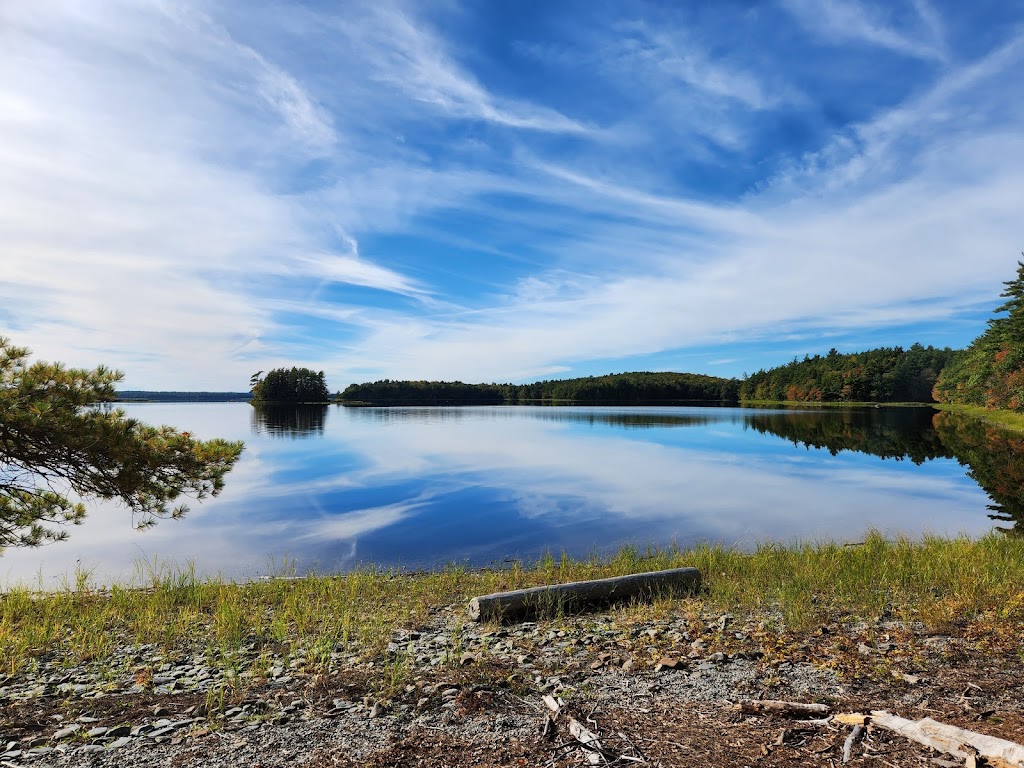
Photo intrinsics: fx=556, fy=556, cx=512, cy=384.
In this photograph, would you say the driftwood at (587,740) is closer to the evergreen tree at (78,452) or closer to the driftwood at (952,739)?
the driftwood at (952,739)

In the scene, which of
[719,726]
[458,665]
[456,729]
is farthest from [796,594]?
[456,729]

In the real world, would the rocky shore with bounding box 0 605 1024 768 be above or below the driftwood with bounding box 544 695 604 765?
below

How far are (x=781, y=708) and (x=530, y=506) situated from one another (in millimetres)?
19563

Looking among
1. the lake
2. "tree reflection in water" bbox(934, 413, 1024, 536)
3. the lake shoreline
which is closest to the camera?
the lake shoreline

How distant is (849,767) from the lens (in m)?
5.06

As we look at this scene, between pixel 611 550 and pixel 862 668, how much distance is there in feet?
37.4

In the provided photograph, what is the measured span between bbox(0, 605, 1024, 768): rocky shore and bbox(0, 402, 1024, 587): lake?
8957mm

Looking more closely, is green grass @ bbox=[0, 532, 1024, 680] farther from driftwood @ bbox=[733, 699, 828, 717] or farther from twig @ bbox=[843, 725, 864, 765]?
twig @ bbox=[843, 725, 864, 765]

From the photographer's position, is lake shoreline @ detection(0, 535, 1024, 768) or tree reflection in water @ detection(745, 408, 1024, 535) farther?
tree reflection in water @ detection(745, 408, 1024, 535)

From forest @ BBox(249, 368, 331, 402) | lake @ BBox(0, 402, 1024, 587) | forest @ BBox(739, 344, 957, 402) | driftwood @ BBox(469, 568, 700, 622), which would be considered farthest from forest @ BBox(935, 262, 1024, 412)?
forest @ BBox(249, 368, 331, 402)

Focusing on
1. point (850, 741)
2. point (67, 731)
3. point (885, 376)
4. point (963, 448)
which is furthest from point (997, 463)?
point (885, 376)

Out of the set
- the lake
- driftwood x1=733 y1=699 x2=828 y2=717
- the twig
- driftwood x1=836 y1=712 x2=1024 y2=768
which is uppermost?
driftwood x1=836 y1=712 x2=1024 y2=768

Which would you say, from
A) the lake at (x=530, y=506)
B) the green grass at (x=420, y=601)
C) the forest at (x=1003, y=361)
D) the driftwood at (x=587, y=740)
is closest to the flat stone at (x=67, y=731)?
the green grass at (x=420, y=601)

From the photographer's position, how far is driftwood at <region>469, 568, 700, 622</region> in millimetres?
10273
